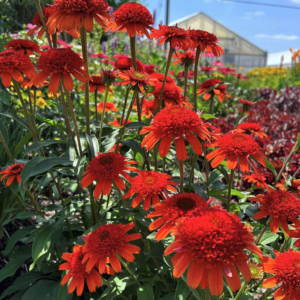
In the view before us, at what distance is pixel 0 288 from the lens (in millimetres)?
1607

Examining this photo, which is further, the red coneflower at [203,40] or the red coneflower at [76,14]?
the red coneflower at [203,40]

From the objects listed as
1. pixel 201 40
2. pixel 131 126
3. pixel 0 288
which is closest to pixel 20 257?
pixel 0 288

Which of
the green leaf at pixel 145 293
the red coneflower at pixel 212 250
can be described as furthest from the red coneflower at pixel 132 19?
the green leaf at pixel 145 293

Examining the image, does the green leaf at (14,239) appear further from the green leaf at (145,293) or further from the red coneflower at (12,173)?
the green leaf at (145,293)

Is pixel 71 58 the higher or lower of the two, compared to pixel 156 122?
higher

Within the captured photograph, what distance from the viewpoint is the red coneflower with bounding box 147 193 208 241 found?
2.41 ft

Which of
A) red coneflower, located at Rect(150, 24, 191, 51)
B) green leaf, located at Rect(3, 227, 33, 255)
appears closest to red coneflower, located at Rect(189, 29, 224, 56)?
red coneflower, located at Rect(150, 24, 191, 51)

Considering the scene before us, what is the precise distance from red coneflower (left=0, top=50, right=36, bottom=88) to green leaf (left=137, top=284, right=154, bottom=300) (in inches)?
33.6

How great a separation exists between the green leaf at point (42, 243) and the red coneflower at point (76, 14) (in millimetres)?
788

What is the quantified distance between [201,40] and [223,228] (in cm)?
86

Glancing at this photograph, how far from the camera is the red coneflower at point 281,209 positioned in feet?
2.95

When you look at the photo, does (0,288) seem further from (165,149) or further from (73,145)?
(165,149)

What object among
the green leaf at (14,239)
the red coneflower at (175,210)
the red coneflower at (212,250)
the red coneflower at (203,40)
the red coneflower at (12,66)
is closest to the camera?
the red coneflower at (212,250)

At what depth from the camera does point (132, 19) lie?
113cm
